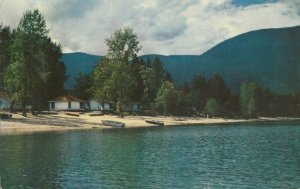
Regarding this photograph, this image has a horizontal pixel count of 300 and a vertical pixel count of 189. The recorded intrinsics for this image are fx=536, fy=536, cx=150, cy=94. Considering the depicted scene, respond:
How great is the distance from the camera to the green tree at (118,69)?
126 meters

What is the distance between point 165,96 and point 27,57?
4925 cm

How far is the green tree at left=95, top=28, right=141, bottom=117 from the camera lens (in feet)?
414

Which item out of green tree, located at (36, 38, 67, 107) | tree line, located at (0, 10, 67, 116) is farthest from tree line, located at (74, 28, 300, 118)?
tree line, located at (0, 10, 67, 116)

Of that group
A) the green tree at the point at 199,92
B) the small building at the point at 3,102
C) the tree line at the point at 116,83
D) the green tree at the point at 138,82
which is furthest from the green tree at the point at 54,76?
the green tree at the point at 199,92

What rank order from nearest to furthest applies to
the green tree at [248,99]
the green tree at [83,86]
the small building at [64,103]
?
the small building at [64,103] → the green tree at [83,86] → the green tree at [248,99]

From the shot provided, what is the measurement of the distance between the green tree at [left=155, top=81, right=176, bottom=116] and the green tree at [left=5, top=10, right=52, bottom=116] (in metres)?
46.3

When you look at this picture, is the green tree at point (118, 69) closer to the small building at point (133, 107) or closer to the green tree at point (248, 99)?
the small building at point (133, 107)

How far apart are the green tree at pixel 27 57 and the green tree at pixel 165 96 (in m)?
46.3

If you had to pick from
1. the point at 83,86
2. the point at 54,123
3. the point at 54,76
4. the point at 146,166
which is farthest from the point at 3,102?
the point at 146,166

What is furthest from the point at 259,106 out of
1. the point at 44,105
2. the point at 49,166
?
the point at 49,166

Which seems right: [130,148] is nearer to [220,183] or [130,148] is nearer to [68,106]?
[220,183]

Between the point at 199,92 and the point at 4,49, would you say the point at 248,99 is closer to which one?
the point at 199,92

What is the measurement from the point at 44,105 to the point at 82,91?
17.5 meters

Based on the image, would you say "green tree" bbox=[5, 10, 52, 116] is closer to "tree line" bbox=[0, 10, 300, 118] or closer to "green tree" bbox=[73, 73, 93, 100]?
"tree line" bbox=[0, 10, 300, 118]
